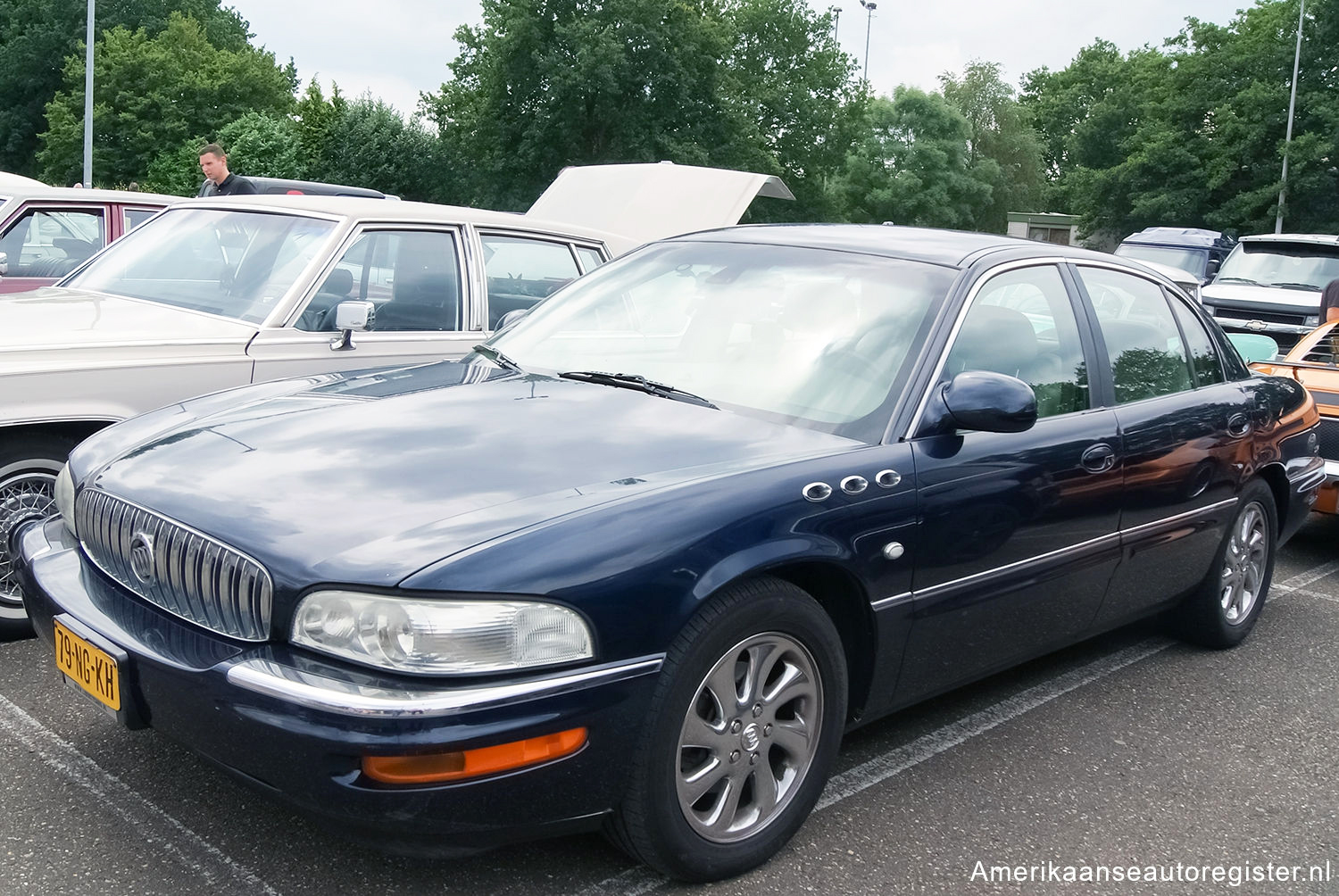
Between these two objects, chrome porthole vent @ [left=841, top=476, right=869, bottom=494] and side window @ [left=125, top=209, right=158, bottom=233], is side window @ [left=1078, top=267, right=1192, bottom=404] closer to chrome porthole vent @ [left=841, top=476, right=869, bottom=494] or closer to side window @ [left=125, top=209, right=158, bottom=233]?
chrome porthole vent @ [left=841, top=476, right=869, bottom=494]

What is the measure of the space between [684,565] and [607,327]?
60.1 inches

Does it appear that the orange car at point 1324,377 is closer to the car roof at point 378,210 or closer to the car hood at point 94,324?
the car roof at point 378,210

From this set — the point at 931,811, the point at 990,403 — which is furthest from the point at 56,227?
the point at 931,811

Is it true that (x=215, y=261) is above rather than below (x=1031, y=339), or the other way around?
below

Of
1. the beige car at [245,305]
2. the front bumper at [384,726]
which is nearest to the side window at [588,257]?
the beige car at [245,305]

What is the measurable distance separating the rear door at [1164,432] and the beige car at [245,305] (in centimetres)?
244

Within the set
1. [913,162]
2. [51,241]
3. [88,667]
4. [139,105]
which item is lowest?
[88,667]

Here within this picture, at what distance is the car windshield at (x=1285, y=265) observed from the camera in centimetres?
1524

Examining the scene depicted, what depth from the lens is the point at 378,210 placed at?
19.2 feet

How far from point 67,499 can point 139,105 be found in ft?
186

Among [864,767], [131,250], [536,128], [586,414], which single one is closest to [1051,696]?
[864,767]

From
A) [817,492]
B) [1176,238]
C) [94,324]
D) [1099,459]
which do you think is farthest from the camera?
[1176,238]

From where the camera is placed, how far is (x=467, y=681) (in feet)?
8.21

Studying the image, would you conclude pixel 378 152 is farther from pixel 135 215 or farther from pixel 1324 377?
pixel 1324 377
